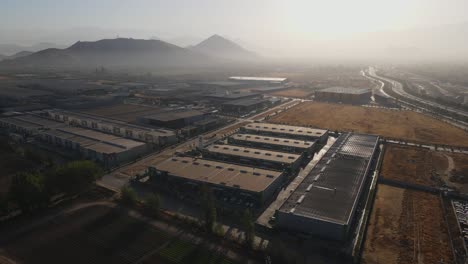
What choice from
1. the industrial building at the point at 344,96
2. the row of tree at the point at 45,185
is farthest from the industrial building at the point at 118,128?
the industrial building at the point at 344,96

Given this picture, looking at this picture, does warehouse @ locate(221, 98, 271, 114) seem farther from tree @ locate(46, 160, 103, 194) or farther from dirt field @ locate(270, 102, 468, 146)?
tree @ locate(46, 160, 103, 194)

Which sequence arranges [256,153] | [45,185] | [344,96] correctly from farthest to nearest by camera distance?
1. [344,96]
2. [256,153]
3. [45,185]

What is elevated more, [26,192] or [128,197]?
[26,192]

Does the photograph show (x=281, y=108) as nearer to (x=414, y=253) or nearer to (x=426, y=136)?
(x=426, y=136)

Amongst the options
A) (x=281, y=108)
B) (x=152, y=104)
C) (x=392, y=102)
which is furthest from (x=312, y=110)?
(x=152, y=104)

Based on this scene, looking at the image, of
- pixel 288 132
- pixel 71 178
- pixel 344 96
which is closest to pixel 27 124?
pixel 71 178

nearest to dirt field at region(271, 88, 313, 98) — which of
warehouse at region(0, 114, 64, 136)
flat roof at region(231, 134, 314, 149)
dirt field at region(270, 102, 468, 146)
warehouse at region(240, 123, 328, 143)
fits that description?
dirt field at region(270, 102, 468, 146)

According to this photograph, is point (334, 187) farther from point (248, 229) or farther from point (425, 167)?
point (425, 167)
